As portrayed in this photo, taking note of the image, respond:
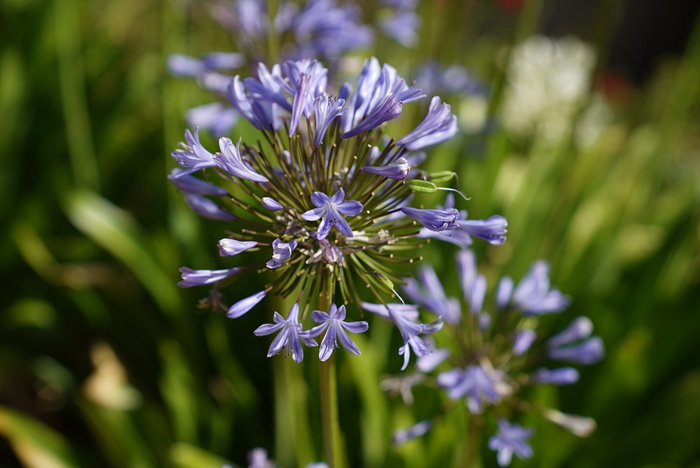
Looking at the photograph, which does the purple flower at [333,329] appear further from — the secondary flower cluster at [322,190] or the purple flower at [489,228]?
the purple flower at [489,228]

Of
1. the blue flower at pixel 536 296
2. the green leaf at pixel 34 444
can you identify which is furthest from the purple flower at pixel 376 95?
the green leaf at pixel 34 444

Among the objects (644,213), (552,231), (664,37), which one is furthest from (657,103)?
(664,37)

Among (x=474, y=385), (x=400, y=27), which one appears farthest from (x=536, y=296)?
(x=400, y=27)

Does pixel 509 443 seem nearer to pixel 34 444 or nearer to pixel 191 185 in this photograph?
pixel 191 185

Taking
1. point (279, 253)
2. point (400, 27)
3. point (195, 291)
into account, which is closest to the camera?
point (279, 253)

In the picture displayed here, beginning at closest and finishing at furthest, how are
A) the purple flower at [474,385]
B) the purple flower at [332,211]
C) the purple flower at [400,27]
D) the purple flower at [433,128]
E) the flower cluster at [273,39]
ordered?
the purple flower at [332,211]
the purple flower at [433,128]
the purple flower at [474,385]
the flower cluster at [273,39]
the purple flower at [400,27]

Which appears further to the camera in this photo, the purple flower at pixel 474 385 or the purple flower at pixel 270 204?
the purple flower at pixel 474 385

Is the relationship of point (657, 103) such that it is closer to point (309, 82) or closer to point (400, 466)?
point (400, 466)
